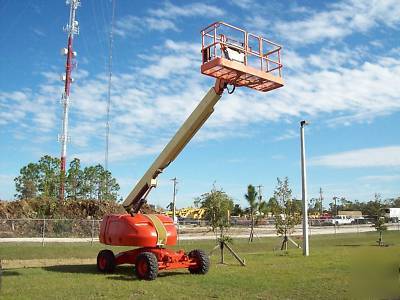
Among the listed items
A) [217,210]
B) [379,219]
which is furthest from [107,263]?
[379,219]

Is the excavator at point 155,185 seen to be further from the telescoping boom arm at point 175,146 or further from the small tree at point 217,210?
the small tree at point 217,210

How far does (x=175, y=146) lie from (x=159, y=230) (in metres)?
3.09

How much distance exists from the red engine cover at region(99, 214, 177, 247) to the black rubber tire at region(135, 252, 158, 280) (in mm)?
694

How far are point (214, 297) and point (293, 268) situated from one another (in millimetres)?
7301

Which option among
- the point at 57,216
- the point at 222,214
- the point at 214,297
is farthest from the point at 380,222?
the point at 57,216

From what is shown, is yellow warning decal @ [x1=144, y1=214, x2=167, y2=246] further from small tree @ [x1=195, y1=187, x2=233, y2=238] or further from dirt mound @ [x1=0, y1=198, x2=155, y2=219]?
dirt mound @ [x1=0, y1=198, x2=155, y2=219]

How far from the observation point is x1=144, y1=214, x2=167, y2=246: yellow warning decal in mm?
16453

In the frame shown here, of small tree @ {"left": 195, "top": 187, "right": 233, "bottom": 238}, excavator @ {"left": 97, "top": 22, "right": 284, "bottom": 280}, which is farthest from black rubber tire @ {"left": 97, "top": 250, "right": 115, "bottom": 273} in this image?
small tree @ {"left": 195, "top": 187, "right": 233, "bottom": 238}

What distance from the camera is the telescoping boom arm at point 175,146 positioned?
15.0m

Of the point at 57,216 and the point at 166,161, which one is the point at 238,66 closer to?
the point at 166,161

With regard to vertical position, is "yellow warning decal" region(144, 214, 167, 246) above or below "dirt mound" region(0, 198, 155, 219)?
below

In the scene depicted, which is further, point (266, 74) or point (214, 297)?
point (266, 74)

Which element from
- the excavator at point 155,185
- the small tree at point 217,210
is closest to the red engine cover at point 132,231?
the excavator at point 155,185

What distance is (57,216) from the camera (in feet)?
176
